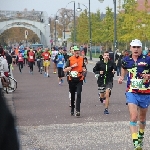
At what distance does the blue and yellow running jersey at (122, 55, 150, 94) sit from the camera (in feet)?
28.1

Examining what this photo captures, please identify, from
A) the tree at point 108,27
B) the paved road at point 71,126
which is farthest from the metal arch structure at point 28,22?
the paved road at point 71,126

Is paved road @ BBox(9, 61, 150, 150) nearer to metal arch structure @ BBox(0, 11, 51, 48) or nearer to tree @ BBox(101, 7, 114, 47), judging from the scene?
tree @ BBox(101, 7, 114, 47)

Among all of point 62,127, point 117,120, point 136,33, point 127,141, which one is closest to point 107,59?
point 117,120

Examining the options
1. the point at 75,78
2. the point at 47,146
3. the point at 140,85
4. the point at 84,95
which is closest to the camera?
the point at 140,85

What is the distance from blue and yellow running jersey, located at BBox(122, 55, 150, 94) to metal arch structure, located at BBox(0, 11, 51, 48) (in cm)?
9364

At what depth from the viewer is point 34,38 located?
469 ft

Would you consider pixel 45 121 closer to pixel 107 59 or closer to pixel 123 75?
pixel 107 59

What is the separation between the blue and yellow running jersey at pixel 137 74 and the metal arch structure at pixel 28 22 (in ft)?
307

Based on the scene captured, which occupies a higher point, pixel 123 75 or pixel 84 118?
pixel 123 75

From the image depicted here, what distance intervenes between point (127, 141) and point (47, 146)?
4.58ft

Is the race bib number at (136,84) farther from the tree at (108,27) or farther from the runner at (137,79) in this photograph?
the tree at (108,27)

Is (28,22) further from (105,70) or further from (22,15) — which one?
(105,70)

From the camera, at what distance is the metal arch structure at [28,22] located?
103m

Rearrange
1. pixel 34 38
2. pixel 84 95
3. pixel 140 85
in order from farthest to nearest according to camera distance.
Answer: pixel 34 38 < pixel 84 95 < pixel 140 85
